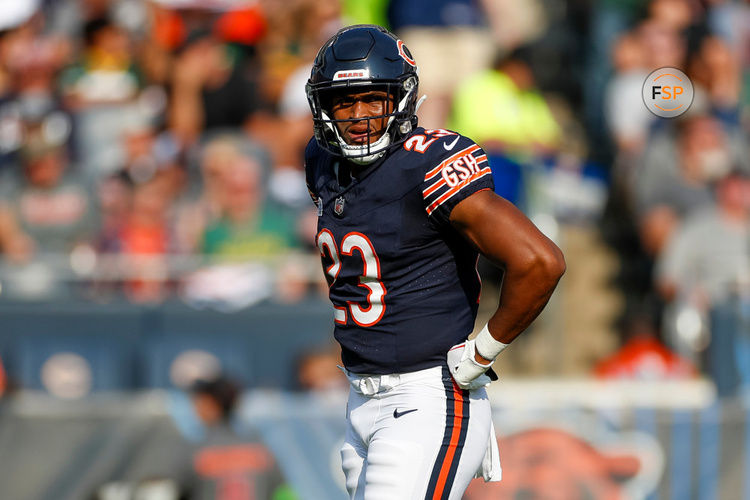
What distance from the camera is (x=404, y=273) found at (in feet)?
13.2

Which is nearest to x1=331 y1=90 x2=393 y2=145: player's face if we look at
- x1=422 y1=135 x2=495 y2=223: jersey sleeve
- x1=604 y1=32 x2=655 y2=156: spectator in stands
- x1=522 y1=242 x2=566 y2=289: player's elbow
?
x1=422 y1=135 x2=495 y2=223: jersey sleeve

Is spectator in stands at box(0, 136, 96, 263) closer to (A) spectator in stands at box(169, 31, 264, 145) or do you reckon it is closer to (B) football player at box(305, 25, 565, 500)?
(A) spectator in stands at box(169, 31, 264, 145)

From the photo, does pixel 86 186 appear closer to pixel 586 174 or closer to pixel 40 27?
pixel 40 27

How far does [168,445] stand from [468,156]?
A: 445 centimetres

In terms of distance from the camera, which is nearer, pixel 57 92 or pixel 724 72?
pixel 724 72

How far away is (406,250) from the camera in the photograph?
156 inches

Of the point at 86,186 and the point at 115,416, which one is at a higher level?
the point at 86,186

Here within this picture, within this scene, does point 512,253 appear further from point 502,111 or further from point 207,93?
point 207,93

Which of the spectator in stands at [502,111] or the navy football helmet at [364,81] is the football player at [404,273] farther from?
the spectator in stands at [502,111]

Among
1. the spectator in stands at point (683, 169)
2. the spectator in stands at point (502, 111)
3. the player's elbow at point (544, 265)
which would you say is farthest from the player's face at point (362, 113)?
the spectator in stands at point (683, 169)

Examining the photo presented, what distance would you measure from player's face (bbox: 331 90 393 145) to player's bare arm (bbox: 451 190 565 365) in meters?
0.41

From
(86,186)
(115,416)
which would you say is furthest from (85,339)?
(86,186)

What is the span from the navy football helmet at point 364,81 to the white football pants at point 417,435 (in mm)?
781

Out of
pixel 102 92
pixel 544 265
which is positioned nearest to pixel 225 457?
pixel 544 265
